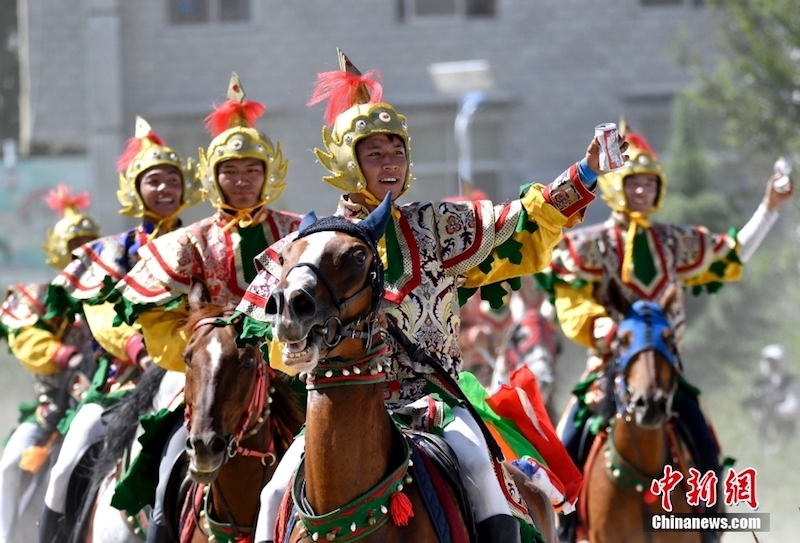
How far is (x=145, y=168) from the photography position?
8742mm

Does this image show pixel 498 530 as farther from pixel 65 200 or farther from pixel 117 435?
pixel 65 200

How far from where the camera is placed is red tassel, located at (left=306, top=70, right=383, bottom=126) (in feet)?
19.9

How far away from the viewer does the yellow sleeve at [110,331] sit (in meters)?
8.13

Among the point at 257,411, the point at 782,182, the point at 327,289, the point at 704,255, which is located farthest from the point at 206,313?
the point at 782,182

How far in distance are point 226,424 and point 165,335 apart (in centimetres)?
124

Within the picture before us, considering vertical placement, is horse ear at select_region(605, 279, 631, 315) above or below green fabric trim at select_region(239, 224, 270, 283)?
below

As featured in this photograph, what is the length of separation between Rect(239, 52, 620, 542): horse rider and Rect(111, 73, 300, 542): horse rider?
1181 mm

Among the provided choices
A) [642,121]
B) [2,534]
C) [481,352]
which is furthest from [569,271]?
[642,121]

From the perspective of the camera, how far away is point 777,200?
29.7 feet

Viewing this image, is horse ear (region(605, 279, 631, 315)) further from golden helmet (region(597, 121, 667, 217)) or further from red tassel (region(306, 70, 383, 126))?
red tassel (region(306, 70, 383, 126))

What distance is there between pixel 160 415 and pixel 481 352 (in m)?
8.71

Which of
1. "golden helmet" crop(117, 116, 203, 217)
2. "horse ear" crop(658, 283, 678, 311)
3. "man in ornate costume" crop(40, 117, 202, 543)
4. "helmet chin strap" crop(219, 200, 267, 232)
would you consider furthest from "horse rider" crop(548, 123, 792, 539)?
"helmet chin strap" crop(219, 200, 267, 232)

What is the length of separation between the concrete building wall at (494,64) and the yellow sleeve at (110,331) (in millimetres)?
17698

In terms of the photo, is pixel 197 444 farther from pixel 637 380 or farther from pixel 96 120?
pixel 96 120
